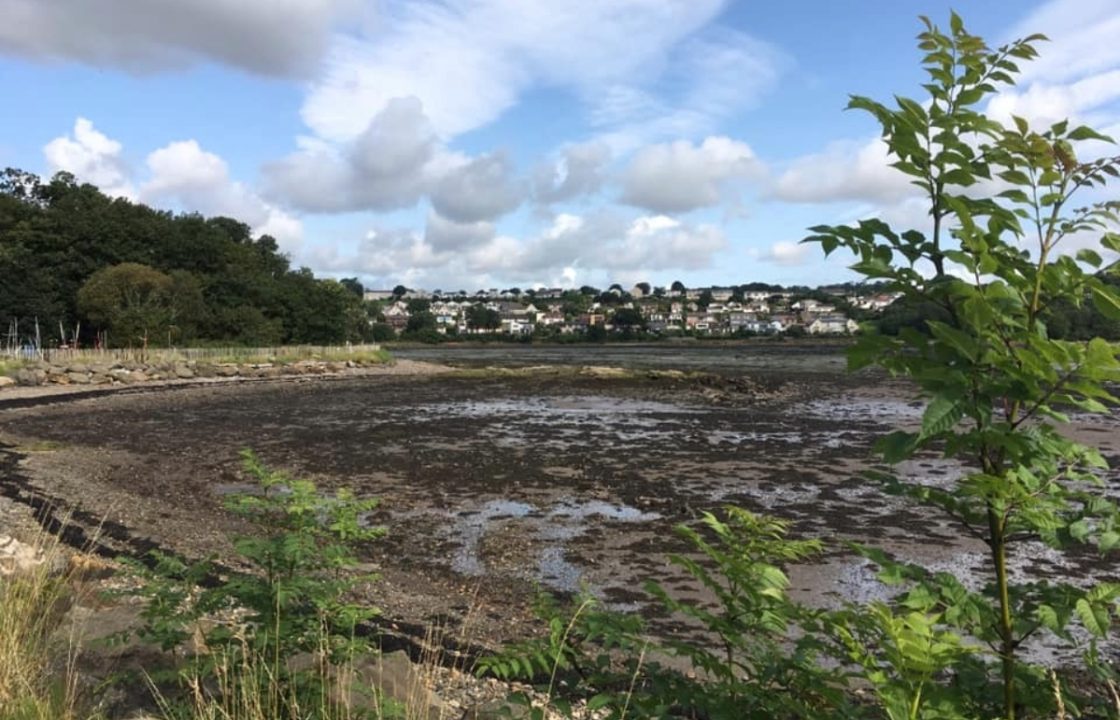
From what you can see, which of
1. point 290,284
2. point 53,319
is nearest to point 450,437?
point 53,319

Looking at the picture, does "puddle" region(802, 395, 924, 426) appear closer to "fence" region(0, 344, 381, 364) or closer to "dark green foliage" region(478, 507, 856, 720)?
"dark green foliage" region(478, 507, 856, 720)

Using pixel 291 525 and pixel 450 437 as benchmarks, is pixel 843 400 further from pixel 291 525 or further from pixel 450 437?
pixel 291 525

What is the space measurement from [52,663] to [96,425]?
959 inches

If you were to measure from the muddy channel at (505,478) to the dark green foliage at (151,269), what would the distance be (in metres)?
20.0

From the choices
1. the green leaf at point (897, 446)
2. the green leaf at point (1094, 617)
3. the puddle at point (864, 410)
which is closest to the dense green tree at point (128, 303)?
the puddle at point (864, 410)

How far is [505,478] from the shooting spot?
58.2 ft

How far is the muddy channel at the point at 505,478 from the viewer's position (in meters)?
10.4

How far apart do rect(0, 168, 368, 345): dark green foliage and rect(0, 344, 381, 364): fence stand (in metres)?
3.10

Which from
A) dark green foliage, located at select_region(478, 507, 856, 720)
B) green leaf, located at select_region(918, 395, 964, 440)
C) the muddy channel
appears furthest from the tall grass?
green leaf, located at select_region(918, 395, 964, 440)

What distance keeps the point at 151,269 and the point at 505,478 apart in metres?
49.3

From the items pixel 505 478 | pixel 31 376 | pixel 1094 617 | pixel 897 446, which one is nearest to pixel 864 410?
pixel 505 478

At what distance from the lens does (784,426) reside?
28.6m

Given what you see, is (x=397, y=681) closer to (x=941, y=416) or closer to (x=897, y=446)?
(x=897, y=446)

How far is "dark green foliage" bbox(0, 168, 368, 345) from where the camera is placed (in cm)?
5438
